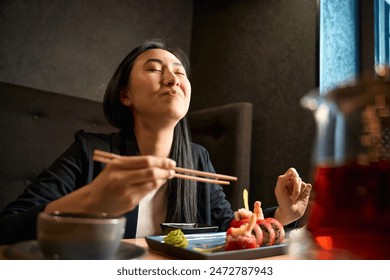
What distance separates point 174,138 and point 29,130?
522 millimetres

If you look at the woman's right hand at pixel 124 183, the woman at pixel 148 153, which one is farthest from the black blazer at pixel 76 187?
the woman's right hand at pixel 124 183

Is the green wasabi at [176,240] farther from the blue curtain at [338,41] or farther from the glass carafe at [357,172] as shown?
the blue curtain at [338,41]

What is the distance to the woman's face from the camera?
717 mm

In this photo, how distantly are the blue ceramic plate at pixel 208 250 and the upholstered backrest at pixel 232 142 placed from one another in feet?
2.28

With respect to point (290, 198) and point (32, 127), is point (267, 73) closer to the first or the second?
point (290, 198)

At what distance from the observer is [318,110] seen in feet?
1.11

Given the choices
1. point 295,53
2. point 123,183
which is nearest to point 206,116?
point 295,53

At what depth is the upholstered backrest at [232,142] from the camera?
1288 millimetres

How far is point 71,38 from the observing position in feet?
4.61

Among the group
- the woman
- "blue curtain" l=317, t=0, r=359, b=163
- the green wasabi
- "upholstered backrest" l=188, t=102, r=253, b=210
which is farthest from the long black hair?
"blue curtain" l=317, t=0, r=359, b=163

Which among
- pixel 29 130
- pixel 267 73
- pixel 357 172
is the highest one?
pixel 267 73

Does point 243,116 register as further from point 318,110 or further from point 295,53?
point 318,110

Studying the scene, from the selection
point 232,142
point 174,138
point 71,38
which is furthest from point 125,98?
point 71,38
